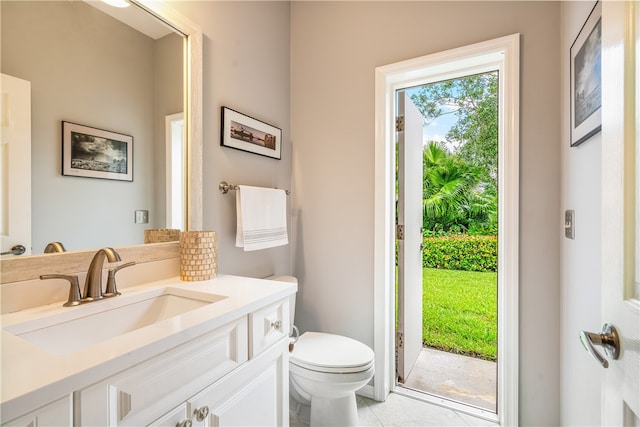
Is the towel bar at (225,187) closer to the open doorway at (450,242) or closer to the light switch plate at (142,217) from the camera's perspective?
the light switch plate at (142,217)

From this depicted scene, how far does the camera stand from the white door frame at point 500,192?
1.44 m

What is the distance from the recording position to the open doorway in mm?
1938

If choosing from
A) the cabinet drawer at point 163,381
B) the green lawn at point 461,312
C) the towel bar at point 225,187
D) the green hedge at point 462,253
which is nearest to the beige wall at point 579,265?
the cabinet drawer at point 163,381

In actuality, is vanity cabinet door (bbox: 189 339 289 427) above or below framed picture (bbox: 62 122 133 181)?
below

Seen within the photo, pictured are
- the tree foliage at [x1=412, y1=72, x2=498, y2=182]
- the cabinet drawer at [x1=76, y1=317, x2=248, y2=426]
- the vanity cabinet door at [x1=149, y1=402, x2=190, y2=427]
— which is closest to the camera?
the cabinet drawer at [x1=76, y1=317, x2=248, y2=426]

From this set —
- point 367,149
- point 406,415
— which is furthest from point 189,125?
point 406,415

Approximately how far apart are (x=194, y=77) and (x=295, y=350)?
54.3 inches

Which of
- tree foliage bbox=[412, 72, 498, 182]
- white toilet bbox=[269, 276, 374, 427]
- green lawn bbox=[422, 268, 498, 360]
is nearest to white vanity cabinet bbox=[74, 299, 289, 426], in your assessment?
white toilet bbox=[269, 276, 374, 427]

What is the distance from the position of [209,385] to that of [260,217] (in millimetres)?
940

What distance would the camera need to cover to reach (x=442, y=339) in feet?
8.83

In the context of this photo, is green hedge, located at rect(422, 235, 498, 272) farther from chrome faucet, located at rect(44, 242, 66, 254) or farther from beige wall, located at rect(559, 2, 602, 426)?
chrome faucet, located at rect(44, 242, 66, 254)

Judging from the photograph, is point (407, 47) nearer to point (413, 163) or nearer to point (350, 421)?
point (413, 163)

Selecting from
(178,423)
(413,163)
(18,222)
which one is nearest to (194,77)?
(18,222)

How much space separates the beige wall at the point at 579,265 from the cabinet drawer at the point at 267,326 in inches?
39.4
